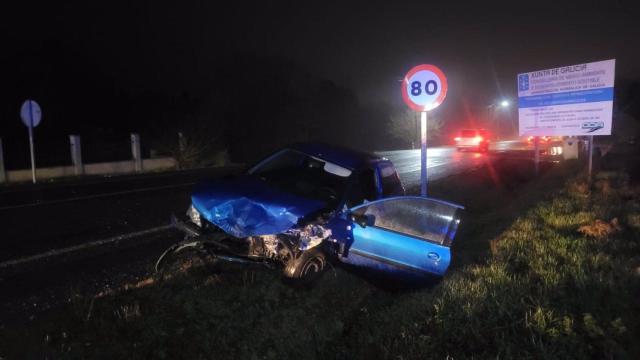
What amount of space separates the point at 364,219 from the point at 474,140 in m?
27.5

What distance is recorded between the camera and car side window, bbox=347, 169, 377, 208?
4.96 metres

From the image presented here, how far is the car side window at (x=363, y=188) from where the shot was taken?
4.96 m

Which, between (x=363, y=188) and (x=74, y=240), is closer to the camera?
(x=363, y=188)

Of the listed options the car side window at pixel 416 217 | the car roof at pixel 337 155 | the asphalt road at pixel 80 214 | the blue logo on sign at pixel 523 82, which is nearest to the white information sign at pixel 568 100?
the blue logo on sign at pixel 523 82

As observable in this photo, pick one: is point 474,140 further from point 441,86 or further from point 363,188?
point 363,188

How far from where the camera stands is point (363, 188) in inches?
207

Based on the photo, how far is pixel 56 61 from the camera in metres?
27.0

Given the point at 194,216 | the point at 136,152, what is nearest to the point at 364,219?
the point at 194,216

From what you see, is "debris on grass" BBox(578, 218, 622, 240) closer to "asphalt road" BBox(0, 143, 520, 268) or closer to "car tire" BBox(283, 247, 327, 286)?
"car tire" BBox(283, 247, 327, 286)

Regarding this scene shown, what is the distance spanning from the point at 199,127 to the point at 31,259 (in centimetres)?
1659

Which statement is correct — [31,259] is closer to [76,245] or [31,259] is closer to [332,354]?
[76,245]

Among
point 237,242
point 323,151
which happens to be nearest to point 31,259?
point 237,242

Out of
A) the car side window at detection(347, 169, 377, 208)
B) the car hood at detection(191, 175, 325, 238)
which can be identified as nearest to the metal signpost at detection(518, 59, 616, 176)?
the car side window at detection(347, 169, 377, 208)

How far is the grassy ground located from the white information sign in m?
5.34
